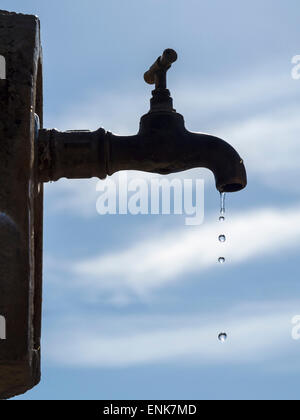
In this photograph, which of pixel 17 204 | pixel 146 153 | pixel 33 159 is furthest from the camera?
pixel 146 153

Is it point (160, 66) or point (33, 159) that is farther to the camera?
point (160, 66)

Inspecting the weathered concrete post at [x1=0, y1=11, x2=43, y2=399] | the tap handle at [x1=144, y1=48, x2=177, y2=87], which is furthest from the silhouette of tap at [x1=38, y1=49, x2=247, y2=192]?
the weathered concrete post at [x1=0, y1=11, x2=43, y2=399]

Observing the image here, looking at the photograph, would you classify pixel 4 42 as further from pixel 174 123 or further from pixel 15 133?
pixel 174 123

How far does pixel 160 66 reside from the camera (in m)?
3.70

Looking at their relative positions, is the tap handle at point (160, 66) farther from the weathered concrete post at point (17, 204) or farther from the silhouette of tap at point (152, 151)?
the weathered concrete post at point (17, 204)

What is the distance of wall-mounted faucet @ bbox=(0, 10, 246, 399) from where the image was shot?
2.98 meters

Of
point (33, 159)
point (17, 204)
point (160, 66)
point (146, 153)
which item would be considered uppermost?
point (160, 66)

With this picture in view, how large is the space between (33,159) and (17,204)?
231mm

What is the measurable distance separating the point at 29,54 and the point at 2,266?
87cm

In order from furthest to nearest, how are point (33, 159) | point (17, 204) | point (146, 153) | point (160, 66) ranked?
point (160, 66) < point (146, 153) < point (33, 159) < point (17, 204)

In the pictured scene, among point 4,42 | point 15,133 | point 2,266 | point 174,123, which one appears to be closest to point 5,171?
point 15,133

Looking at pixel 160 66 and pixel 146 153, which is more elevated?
pixel 160 66

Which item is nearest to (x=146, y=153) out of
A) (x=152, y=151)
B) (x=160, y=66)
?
(x=152, y=151)

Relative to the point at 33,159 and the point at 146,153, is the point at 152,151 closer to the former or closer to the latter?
the point at 146,153
